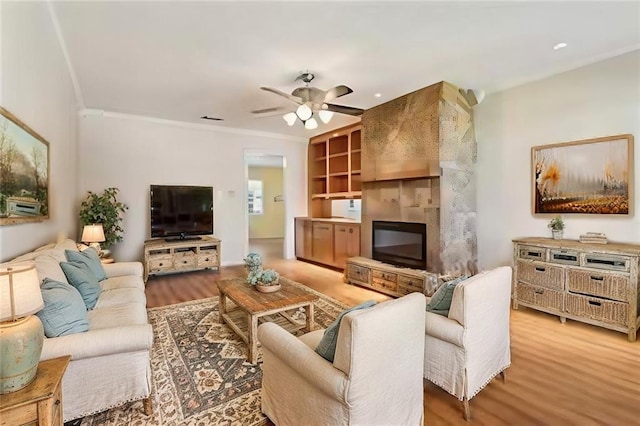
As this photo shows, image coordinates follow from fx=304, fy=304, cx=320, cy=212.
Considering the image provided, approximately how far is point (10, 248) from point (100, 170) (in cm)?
355

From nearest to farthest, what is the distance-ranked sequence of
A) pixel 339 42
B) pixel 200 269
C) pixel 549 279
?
pixel 339 42 → pixel 549 279 → pixel 200 269

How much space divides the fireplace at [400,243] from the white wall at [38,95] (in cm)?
406

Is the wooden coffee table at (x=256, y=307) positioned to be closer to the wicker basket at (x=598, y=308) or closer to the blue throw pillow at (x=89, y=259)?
the blue throw pillow at (x=89, y=259)

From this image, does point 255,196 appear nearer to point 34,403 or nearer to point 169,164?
point 169,164

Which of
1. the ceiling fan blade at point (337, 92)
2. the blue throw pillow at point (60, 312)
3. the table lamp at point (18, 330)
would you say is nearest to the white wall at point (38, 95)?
the blue throw pillow at point (60, 312)

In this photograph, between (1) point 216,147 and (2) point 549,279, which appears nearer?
(2) point 549,279

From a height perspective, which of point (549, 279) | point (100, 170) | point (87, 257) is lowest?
point (549, 279)

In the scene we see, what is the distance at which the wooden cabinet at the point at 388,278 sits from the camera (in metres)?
3.86

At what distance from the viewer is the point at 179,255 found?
533 cm

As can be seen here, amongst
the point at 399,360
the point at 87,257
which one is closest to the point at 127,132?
the point at 87,257

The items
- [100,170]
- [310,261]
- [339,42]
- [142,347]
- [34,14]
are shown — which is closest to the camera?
[142,347]

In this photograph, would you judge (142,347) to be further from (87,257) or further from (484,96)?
(484,96)

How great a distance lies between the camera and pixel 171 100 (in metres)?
4.57

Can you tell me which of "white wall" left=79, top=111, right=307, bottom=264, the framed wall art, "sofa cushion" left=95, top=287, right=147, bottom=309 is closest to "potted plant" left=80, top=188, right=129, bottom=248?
"white wall" left=79, top=111, right=307, bottom=264
